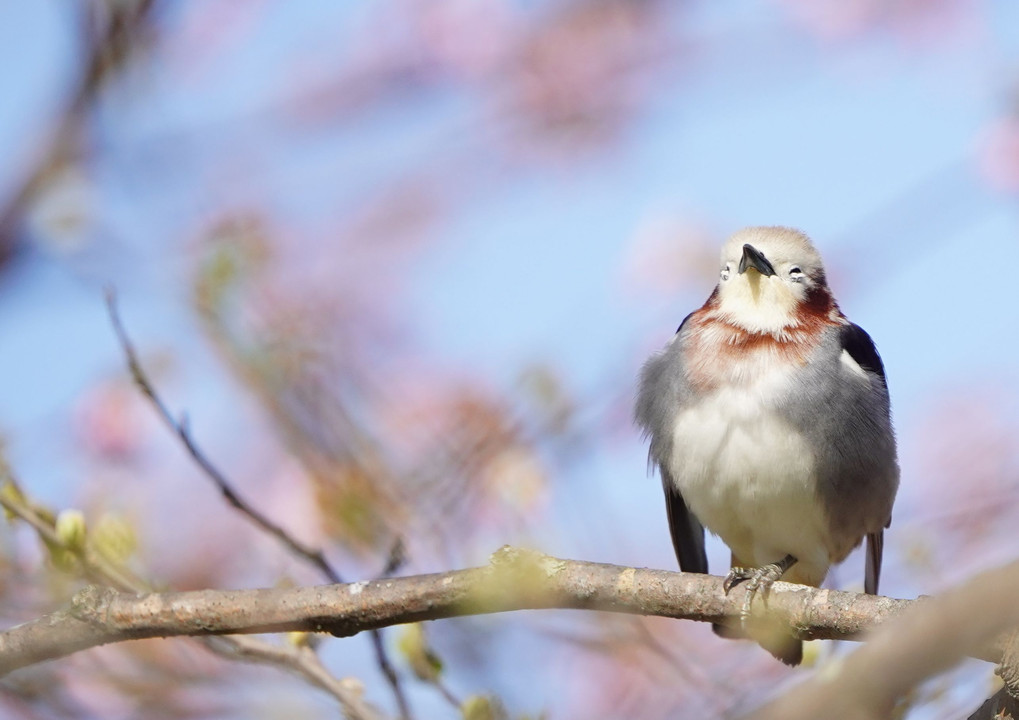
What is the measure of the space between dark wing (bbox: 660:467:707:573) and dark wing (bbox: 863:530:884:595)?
679mm

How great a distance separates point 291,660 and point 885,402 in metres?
2.49

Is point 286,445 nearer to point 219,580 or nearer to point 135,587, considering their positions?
point 135,587

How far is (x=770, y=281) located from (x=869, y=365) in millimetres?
508

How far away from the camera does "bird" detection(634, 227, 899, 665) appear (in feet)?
13.4

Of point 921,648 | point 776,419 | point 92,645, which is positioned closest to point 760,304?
point 776,419

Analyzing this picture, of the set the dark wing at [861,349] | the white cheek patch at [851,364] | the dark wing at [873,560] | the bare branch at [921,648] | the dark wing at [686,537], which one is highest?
the dark wing at [861,349]

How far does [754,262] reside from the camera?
14.4ft

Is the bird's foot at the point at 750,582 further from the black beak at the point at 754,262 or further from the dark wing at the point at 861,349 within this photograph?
the black beak at the point at 754,262

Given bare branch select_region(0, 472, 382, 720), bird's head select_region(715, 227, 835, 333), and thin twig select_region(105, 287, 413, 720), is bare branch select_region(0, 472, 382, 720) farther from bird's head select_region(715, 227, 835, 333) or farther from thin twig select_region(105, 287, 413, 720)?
bird's head select_region(715, 227, 835, 333)

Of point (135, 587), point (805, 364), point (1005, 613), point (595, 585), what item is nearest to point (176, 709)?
point (135, 587)

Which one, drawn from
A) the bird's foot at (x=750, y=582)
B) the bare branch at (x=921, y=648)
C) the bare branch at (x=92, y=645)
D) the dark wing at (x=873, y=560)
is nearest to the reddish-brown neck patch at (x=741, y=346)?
the bird's foot at (x=750, y=582)

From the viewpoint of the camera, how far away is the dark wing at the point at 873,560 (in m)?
4.58

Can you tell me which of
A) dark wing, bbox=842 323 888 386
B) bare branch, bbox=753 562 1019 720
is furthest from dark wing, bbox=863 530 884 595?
bare branch, bbox=753 562 1019 720

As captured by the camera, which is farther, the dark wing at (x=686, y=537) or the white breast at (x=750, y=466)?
the dark wing at (x=686, y=537)
